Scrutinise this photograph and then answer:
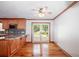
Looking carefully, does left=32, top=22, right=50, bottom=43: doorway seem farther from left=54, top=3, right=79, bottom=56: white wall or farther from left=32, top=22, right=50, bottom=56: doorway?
left=54, top=3, right=79, bottom=56: white wall

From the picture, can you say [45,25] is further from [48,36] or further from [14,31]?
[14,31]

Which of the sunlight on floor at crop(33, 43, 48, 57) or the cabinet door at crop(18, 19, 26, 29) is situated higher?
the cabinet door at crop(18, 19, 26, 29)

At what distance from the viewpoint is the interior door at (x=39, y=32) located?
1074 centimetres

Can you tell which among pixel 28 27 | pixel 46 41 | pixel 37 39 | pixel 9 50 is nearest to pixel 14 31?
pixel 28 27

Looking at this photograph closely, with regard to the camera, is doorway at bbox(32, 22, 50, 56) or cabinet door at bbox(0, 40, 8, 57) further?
doorway at bbox(32, 22, 50, 56)

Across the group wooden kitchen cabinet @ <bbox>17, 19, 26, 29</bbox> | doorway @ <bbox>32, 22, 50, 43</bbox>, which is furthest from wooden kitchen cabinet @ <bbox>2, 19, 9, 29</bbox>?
doorway @ <bbox>32, 22, 50, 43</bbox>

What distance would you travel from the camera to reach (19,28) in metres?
10.2

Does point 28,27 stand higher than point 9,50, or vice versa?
point 28,27

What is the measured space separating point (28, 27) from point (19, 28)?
2.56 ft

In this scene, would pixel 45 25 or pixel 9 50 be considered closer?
pixel 9 50

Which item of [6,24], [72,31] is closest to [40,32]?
[6,24]

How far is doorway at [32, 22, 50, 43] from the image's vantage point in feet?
35.2

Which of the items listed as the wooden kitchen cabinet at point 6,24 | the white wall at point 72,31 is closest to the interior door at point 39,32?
the wooden kitchen cabinet at point 6,24

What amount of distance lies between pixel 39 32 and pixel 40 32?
9 centimetres
